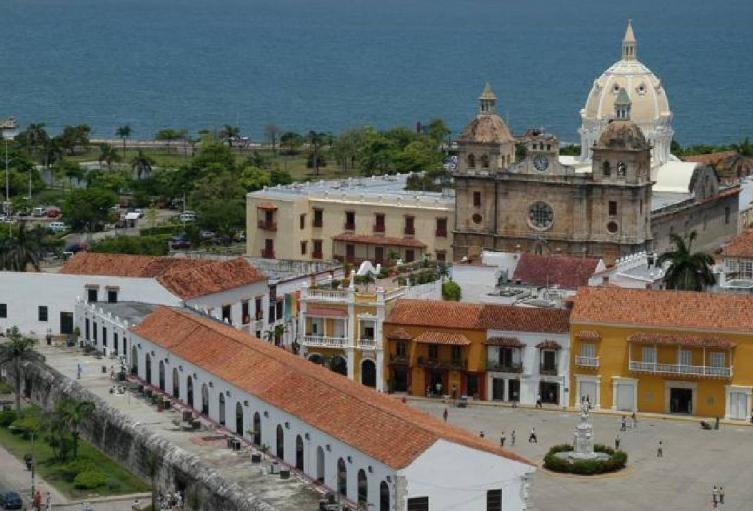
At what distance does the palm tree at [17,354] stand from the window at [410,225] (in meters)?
32.9

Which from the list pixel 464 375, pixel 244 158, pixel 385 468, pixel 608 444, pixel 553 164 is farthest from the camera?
pixel 244 158

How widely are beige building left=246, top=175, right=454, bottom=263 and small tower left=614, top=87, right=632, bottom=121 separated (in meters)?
10.3

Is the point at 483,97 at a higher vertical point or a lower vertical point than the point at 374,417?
higher

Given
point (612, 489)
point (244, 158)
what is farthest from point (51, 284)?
point (244, 158)

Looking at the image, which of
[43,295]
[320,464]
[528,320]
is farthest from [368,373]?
[320,464]

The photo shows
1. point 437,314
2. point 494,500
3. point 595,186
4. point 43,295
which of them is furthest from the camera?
point 595,186

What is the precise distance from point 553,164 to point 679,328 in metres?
25.6

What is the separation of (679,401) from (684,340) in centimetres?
254

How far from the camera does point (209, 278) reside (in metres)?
95.8

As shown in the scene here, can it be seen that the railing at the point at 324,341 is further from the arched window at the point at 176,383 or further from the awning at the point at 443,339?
the arched window at the point at 176,383

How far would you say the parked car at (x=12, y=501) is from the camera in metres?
72.0

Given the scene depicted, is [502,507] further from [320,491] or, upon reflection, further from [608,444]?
[608,444]

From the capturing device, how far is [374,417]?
70.1 metres

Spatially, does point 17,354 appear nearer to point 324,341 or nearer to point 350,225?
point 324,341
